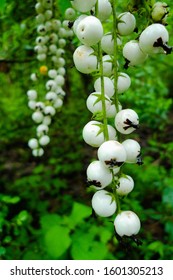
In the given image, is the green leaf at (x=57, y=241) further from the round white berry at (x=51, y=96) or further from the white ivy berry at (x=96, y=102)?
the white ivy berry at (x=96, y=102)

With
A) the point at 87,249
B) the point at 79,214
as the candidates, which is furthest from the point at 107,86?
the point at 79,214

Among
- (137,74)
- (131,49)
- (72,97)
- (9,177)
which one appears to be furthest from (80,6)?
(9,177)

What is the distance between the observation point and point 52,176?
2.73m

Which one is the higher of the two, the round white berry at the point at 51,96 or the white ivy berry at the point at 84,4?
the white ivy berry at the point at 84,4

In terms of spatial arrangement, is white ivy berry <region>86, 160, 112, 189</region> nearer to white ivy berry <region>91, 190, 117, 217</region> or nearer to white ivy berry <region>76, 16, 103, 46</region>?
white ivy berry <region>91, 190, 117, 217</region>

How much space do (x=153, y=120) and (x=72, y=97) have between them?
2.28ft

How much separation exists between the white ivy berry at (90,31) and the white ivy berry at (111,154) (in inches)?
6.4

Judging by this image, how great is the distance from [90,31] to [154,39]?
0.10 m

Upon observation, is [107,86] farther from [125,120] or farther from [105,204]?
[105,204]

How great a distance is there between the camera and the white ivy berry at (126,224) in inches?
23.1

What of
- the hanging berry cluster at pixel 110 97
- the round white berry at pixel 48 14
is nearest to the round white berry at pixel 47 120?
the round white berry at pixel 48 14

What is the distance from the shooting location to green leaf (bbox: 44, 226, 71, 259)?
1667 millimetres

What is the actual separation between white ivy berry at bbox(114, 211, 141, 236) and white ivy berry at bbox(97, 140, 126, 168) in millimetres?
84

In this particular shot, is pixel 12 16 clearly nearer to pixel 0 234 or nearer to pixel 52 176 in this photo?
pixel 0 234
